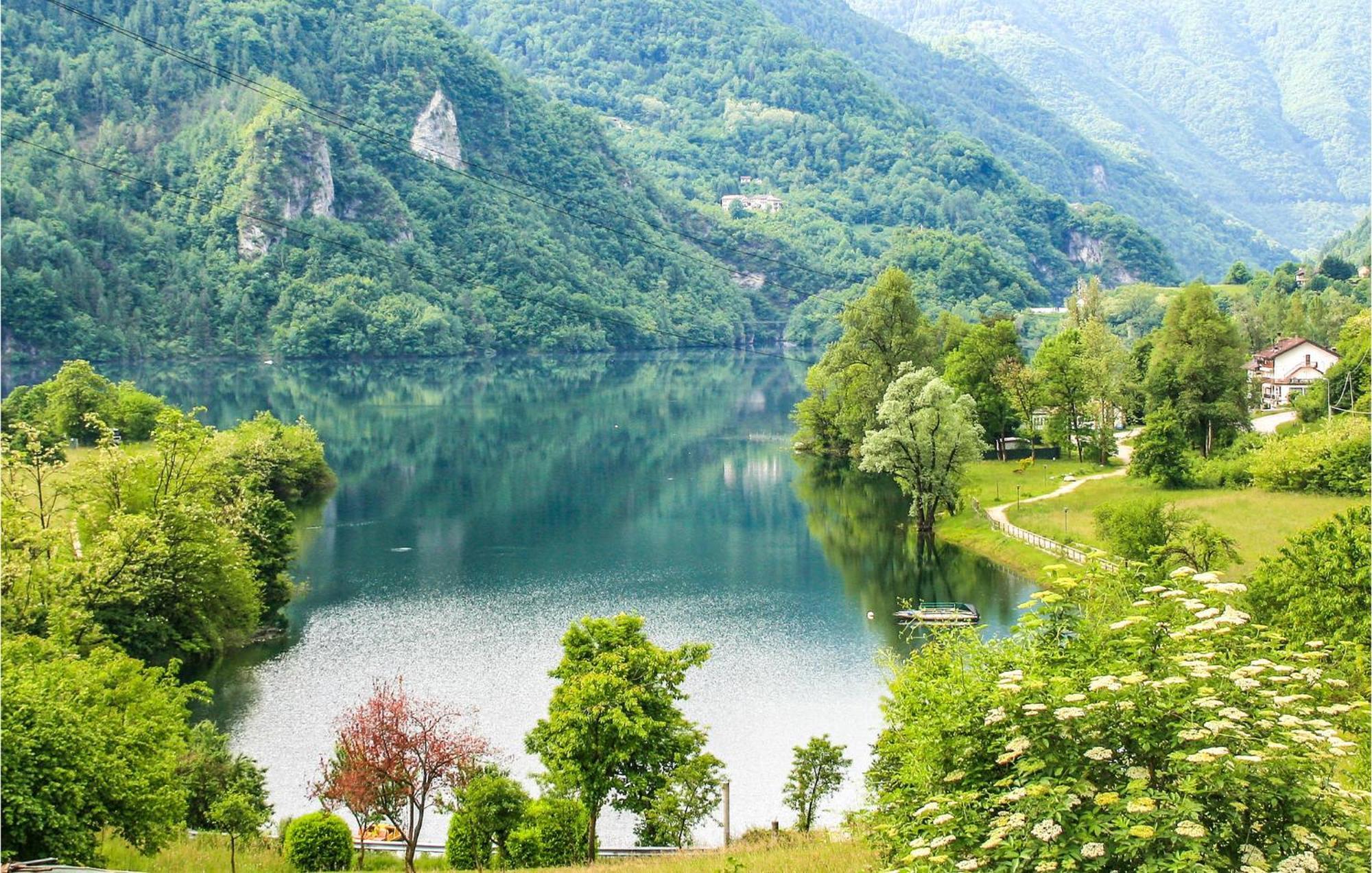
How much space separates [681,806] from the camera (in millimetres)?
22828

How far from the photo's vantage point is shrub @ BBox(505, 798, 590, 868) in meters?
21.8

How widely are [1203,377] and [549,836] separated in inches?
1797

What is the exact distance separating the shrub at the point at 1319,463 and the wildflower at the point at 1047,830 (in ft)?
137

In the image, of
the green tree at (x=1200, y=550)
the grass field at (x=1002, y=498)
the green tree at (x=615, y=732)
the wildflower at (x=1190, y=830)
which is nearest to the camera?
the wildflower at (x=1190, y=830)

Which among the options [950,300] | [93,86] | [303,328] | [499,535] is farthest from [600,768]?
[93,86]

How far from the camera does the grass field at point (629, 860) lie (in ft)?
55.6

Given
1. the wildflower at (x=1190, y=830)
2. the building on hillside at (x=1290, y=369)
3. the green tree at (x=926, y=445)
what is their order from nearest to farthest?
the wildflower at (x=1190, y=830), the green tree at (x=926, y=445), the building on hillside at (x=1290, y=369)

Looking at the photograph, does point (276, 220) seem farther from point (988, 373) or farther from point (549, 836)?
point (549, 836)

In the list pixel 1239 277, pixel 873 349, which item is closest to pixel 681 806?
pixel 873 349

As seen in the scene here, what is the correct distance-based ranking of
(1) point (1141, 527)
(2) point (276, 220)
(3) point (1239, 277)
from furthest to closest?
1. (2) point (276, 220)
2. (3) point (1239, 277)
3. (1) point (1141, 527)

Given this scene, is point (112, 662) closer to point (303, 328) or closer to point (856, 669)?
point (856, 669)

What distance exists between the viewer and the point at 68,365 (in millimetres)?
70750

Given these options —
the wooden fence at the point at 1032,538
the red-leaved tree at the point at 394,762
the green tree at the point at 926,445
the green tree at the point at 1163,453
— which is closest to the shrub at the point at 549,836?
the red-leaved tree at the point at 394,762

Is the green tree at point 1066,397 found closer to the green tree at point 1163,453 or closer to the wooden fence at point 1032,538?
the green tree at point 1163,453
